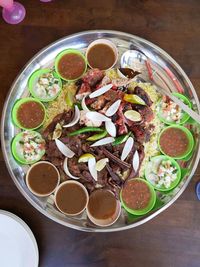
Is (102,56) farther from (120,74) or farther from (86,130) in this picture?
(86,130)

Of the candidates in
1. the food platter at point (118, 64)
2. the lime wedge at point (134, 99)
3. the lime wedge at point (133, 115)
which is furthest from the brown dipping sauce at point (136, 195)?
the lime wedge at point (134, 99)

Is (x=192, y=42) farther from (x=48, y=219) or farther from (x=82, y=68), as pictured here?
(x=48, y=219)

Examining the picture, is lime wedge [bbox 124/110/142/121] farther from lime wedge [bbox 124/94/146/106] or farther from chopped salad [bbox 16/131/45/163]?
chopped salad [bbox 16/131/45/163]

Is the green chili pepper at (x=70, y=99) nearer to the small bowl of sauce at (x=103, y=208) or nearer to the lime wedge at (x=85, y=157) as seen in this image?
the lime wedge at (x=85, y=157)

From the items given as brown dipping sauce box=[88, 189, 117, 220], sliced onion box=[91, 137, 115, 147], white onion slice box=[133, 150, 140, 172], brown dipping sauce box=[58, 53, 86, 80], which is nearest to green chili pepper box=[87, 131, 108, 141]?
sliced onion box=[91, 137, 115, 147]

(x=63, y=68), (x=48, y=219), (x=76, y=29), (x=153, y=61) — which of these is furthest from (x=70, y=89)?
(x=48, y=219)

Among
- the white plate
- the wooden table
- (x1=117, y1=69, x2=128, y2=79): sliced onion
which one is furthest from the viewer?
(x1=117, y1=69, x2=128, y2=79): sliced onion
